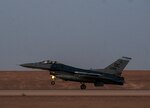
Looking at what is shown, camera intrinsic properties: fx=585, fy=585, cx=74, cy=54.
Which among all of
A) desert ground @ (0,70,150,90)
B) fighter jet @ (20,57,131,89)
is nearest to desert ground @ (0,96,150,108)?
fighter jet @ (20,57,131,89)

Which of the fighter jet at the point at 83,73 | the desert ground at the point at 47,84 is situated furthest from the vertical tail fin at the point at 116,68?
the desert ground at the point at 47,84

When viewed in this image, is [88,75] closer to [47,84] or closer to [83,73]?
[83,73]

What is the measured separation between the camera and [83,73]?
6862 cm

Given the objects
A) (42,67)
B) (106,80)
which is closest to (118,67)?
(106,80)

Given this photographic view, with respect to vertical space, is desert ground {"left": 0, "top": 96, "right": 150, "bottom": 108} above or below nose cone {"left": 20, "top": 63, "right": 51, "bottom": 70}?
below

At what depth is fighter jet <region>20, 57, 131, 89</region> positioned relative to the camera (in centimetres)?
6669

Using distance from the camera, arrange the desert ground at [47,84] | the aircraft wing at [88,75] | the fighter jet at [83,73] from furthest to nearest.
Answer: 1. the desert ground at [47,84]
2. the aircraft wing at [88,75]
3. the fighter jet at [83,73]

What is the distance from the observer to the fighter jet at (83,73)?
66.7 meters

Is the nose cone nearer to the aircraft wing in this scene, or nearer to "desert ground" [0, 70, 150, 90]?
the aircraft wing

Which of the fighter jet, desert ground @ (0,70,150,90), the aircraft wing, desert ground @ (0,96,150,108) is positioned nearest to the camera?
desert ground @ (0,96,150,108)

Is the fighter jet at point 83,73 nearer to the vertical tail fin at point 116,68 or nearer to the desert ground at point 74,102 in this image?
the vertical tail fin at point 116,68

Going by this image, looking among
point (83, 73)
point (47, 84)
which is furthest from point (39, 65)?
point (47, 84)

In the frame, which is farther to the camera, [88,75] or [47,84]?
[47,84]

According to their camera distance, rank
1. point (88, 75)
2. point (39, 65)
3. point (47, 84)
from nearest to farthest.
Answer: point (39, 65)
point (88, 75)
point (47, 84)
